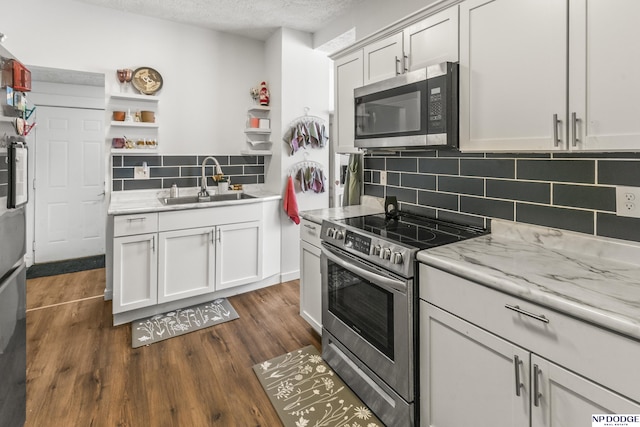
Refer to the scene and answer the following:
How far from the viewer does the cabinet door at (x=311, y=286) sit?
238 centimetres

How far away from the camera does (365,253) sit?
175cm

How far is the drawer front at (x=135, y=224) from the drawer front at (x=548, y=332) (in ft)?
7.23

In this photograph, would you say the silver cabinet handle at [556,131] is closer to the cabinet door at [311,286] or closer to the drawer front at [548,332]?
the drawer front at [548,332]

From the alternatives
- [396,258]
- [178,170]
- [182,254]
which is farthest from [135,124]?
[396,258]

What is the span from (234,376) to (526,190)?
1.94m

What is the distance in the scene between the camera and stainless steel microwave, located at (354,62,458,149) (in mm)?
1723

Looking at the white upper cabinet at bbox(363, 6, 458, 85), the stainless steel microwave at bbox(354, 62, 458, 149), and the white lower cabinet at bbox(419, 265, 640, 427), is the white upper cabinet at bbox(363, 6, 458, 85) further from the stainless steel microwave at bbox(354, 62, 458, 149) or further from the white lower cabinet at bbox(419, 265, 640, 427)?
the white lower cabinet at bbox(419, 265, 640, 427)

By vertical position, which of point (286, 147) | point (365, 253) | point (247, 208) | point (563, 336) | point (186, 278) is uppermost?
point (286, 147)

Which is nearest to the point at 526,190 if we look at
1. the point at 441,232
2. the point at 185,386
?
the point at 441,232

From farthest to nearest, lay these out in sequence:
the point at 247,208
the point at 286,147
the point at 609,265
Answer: the point at 286,147 < the point at 247,208 < the point at 609,265

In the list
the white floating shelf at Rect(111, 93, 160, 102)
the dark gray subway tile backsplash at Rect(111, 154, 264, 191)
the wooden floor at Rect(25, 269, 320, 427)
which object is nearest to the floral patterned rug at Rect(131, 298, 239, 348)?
the wooden floor at Rect(25, 269, 320, 427)

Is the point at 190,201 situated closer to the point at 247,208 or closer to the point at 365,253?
the point at 247,208

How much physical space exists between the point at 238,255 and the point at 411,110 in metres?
2.05

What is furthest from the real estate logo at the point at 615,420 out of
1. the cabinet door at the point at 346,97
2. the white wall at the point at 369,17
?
the white wall at the point at 369,17
